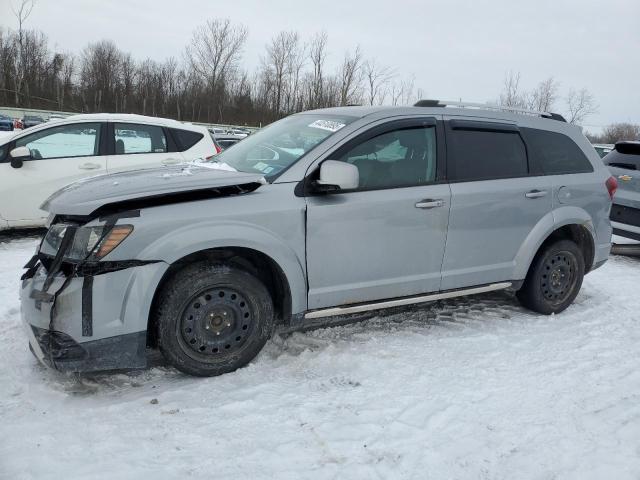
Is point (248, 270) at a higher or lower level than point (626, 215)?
lower

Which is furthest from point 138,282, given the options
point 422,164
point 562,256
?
point 562,256

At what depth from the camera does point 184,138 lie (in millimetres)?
7461

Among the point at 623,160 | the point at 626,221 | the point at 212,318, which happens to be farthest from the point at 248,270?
the point at 623,160

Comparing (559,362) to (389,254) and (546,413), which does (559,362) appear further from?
(389,254)

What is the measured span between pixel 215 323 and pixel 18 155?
15.8 ft

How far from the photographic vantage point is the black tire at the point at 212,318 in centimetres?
306

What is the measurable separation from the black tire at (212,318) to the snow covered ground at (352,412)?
0.15 metres

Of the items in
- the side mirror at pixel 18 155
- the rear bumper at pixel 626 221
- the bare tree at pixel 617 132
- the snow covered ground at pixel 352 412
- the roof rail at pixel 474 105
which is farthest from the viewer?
the bare tree at pixel 617 132

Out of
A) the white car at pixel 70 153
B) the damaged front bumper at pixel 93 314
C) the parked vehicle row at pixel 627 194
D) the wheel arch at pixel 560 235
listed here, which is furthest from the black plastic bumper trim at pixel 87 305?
the parked vehicle row at pixel 627 194

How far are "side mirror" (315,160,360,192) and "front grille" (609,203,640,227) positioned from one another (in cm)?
553

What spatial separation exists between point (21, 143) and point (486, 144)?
581cm

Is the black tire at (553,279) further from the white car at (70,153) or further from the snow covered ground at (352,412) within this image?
the white car at (70,153)

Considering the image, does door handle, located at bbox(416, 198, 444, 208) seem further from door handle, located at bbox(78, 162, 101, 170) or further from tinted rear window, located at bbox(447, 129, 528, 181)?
door handle, located at bbox(78, 162, 101, 170)

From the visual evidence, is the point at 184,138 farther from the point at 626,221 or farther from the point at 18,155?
the point at 626,221
